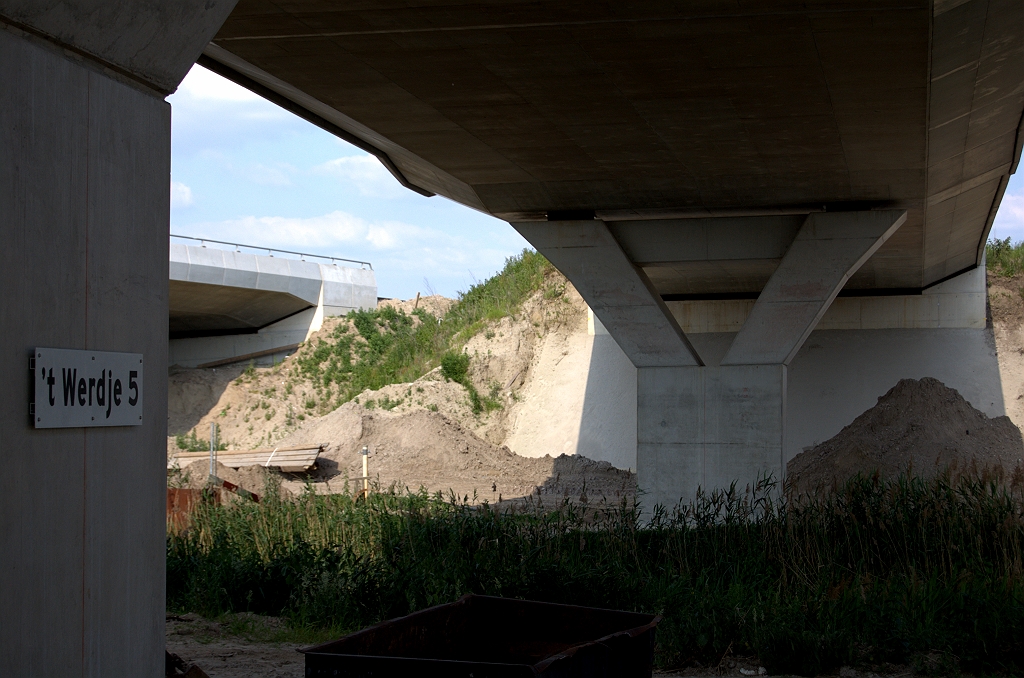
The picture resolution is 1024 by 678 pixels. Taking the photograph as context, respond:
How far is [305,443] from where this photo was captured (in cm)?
2703

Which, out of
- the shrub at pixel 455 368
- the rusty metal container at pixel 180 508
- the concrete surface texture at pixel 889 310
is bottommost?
Answer: the rusty metal container at pixel 180 508

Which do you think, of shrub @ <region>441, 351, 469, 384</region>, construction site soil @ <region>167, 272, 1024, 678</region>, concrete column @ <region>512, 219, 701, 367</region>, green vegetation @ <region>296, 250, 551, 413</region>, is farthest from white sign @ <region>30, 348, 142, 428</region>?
green vegetation @ <region>296, 250, 551, 413</region>

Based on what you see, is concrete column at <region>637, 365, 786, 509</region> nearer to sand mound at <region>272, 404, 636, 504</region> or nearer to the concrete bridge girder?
the concrete bridge girder

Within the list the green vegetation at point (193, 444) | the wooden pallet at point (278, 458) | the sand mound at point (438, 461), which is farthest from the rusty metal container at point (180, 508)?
the green vegetation at point (193, 444)

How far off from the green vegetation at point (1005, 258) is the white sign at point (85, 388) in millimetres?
29166

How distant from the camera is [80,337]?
370cm

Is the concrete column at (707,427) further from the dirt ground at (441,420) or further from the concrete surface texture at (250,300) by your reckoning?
the concrete surface texture at (250,300)

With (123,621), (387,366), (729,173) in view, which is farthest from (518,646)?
(387,366)

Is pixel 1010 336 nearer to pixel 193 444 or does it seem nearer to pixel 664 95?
pixel 664 95

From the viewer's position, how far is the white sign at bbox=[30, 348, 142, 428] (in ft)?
11.5

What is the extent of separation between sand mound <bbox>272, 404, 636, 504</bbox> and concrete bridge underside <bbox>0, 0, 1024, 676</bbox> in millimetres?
5663

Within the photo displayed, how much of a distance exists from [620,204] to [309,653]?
1237 centimetres

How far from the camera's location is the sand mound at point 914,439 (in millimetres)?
22000

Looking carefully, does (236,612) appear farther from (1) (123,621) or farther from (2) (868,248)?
(2) (868,248)
